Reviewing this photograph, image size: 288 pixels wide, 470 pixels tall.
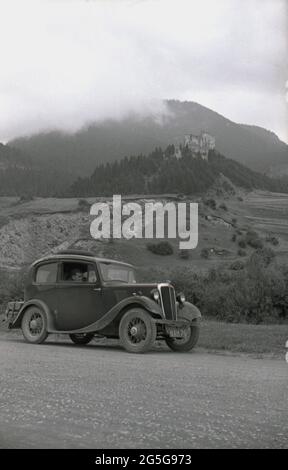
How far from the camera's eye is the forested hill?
156375 millimetres

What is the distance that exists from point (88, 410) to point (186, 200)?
437 ft

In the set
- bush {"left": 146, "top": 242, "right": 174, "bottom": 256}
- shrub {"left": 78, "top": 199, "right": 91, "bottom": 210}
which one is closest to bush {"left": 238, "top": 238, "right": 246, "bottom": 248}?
bush {"left": 146, "top": 242, "right": 174, "bottom": 256}

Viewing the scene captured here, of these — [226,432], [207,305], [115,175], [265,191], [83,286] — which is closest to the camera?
[226,432]

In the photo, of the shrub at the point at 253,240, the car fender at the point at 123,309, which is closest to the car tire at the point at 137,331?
the car fender at the point at 123,309

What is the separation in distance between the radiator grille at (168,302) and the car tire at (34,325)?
111 inches

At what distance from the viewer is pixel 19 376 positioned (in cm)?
806

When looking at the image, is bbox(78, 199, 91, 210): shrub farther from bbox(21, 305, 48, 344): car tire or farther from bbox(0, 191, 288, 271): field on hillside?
bbox(21, 305, 48, 344): car tire

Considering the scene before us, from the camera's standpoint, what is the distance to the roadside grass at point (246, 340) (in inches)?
486

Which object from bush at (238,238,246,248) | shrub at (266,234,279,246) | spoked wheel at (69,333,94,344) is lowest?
spoked wheel at (69,333,94,344)

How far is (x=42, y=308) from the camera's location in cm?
1367

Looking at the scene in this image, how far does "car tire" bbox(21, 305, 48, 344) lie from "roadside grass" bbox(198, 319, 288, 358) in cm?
356

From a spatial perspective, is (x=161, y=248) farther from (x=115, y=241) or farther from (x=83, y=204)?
(x=83, y=204)
